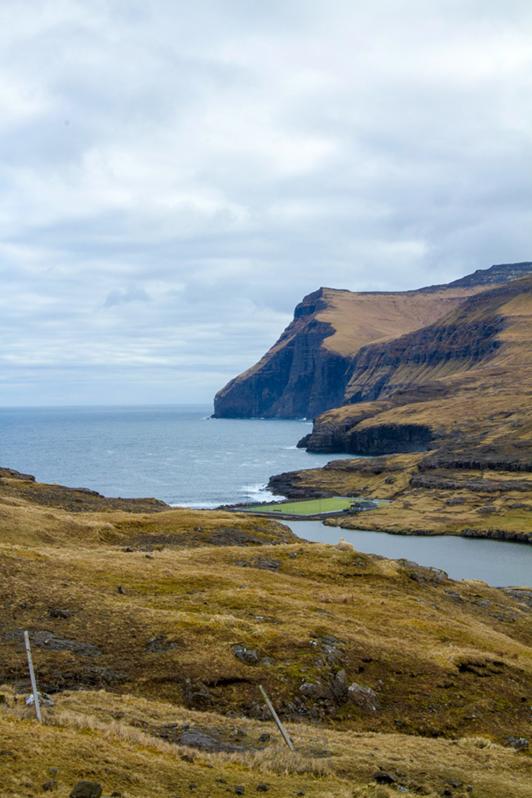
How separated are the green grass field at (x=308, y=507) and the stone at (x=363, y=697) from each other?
134309 millimetres

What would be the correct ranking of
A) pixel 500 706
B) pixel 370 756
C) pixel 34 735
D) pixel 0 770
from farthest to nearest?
1. pixel 500 706
2. pixel 370 756
3. pixel 34 735
4. pixel 0 770

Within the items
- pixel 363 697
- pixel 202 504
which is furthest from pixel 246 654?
pixel 202 504

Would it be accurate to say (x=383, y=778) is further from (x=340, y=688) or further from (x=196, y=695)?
(x=340, y=688)

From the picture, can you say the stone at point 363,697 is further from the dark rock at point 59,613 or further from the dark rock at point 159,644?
the dark rock at point 59,613

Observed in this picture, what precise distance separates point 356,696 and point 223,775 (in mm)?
13356

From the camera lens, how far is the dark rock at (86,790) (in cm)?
1614

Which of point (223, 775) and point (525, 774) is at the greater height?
point (223, 775)

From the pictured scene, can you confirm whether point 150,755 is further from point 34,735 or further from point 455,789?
point 455,789

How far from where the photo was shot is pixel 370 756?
23.4 metres

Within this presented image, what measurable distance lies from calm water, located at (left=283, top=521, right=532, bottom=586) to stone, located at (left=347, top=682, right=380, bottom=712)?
3163 inches

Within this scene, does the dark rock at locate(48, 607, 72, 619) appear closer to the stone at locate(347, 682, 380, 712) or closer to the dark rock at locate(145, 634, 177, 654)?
the dark rock at locate(145, 634, 177, 654)


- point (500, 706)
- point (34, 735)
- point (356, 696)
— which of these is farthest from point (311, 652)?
point (34, 735)

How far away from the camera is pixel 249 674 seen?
3144cm

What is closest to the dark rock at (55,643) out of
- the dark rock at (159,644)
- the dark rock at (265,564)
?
the dark rock at (159,644)
